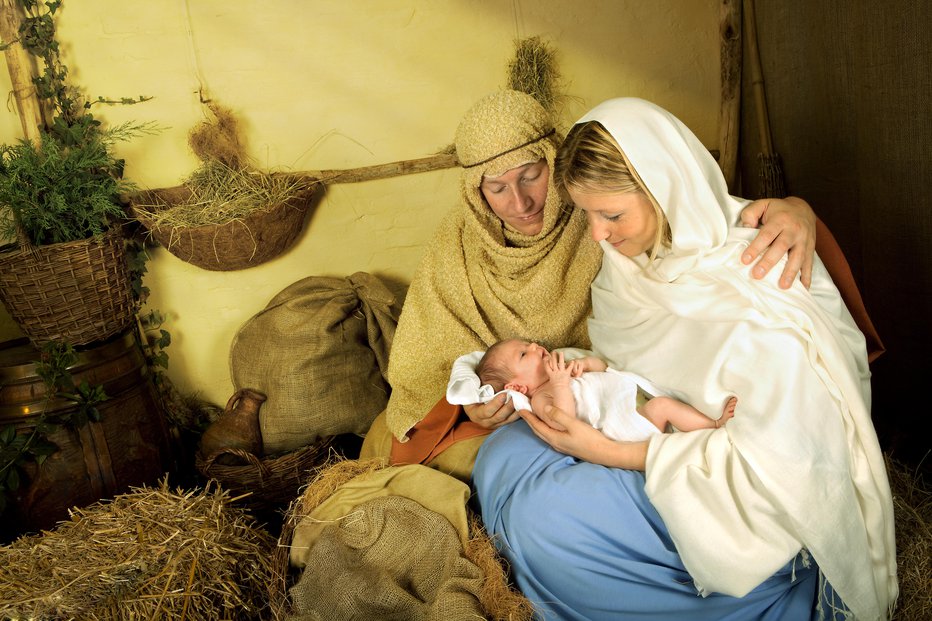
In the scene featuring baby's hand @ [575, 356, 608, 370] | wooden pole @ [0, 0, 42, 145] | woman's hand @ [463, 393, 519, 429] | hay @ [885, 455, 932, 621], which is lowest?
hay @ [885, 455, 932, 621]

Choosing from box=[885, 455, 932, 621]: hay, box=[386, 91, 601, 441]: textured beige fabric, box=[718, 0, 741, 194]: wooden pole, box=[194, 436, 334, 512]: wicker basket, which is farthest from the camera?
box=[718, 0, 741, 194]: wooden pole

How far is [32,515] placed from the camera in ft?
10.9

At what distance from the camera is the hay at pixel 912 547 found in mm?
2449

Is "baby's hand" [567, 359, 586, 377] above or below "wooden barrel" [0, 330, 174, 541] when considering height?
above

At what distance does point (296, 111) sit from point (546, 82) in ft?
4.59

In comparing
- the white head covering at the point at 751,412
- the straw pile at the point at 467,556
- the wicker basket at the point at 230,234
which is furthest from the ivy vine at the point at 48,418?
the white head covering at the point at 751,412

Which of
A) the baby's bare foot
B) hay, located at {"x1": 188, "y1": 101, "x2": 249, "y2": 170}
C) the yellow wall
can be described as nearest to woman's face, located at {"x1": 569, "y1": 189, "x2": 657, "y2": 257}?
the baby's bare foot

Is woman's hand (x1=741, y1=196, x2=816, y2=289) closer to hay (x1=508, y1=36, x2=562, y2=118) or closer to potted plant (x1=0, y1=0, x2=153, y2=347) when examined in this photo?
hay (x1=508, y1=36, x2=562, y2=118)

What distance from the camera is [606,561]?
2.27m

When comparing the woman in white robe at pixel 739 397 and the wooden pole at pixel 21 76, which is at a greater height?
the wooden pole at pixel 21 76

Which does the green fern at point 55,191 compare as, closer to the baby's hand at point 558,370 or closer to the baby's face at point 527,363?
the baby's face at point 527,363

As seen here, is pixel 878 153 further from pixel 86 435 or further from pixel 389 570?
pixel 86 435

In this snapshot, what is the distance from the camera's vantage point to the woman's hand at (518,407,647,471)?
231 cm

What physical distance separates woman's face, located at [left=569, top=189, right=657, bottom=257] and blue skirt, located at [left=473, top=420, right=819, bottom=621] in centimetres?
72
